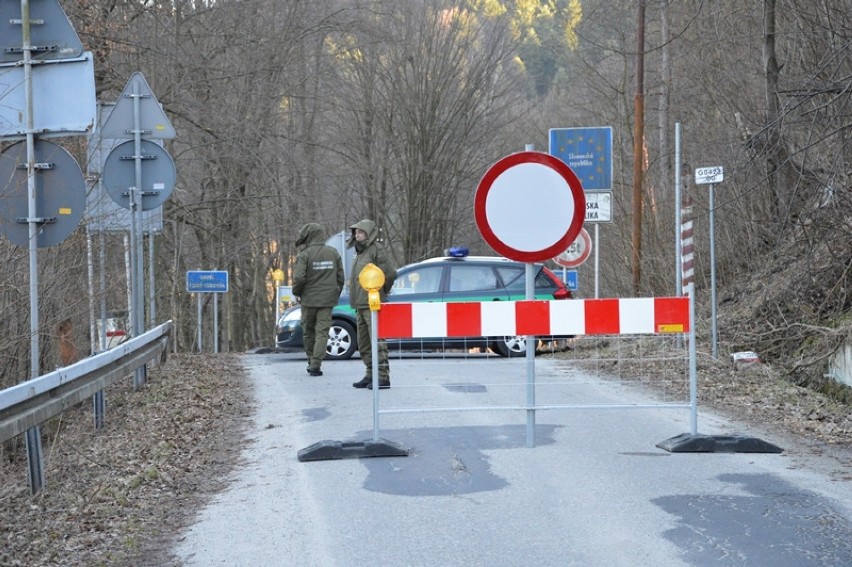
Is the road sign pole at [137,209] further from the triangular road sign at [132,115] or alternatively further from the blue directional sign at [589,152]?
the blue directional sign at [589,152]

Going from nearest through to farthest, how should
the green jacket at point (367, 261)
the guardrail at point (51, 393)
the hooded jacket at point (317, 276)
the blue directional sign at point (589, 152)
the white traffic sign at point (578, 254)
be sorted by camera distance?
1. the guardrail at point (51, 393)
2. the green jacket at point (367, 261)
3. the hooded jacket at point (317, 276)
4. the blue directional sign at point (589, 152)
5. the white traffic sign at point (578, 254)

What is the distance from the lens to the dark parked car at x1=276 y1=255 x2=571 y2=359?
1839 centimetres

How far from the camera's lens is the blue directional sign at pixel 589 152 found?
817 inches

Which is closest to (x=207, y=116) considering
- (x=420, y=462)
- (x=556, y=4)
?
(x=420, y=462)

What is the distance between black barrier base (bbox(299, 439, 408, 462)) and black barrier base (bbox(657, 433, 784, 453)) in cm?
197

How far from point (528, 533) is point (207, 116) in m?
15.1

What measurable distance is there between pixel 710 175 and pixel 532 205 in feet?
22.3

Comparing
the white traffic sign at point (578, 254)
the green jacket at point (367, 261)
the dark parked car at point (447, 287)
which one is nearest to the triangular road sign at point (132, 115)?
the green jacket at point (367, 261)

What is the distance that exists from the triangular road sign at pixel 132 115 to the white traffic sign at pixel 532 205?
5984 millimetres

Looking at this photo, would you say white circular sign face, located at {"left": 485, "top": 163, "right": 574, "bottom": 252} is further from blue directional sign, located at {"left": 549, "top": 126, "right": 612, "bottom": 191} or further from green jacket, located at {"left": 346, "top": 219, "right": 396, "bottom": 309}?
blue directional sign, located at {"left": 549, "top": 126, "right": 612, "bottom": 191}

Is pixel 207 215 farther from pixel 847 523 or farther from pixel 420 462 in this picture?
pixel 847 523

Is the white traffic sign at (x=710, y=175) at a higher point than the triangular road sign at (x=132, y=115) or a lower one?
lower

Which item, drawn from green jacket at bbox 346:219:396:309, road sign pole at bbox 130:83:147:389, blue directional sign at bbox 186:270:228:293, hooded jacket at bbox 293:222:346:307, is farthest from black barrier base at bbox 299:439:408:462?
blue directional sign at bbox 186:270:228:293

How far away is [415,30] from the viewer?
123ft
